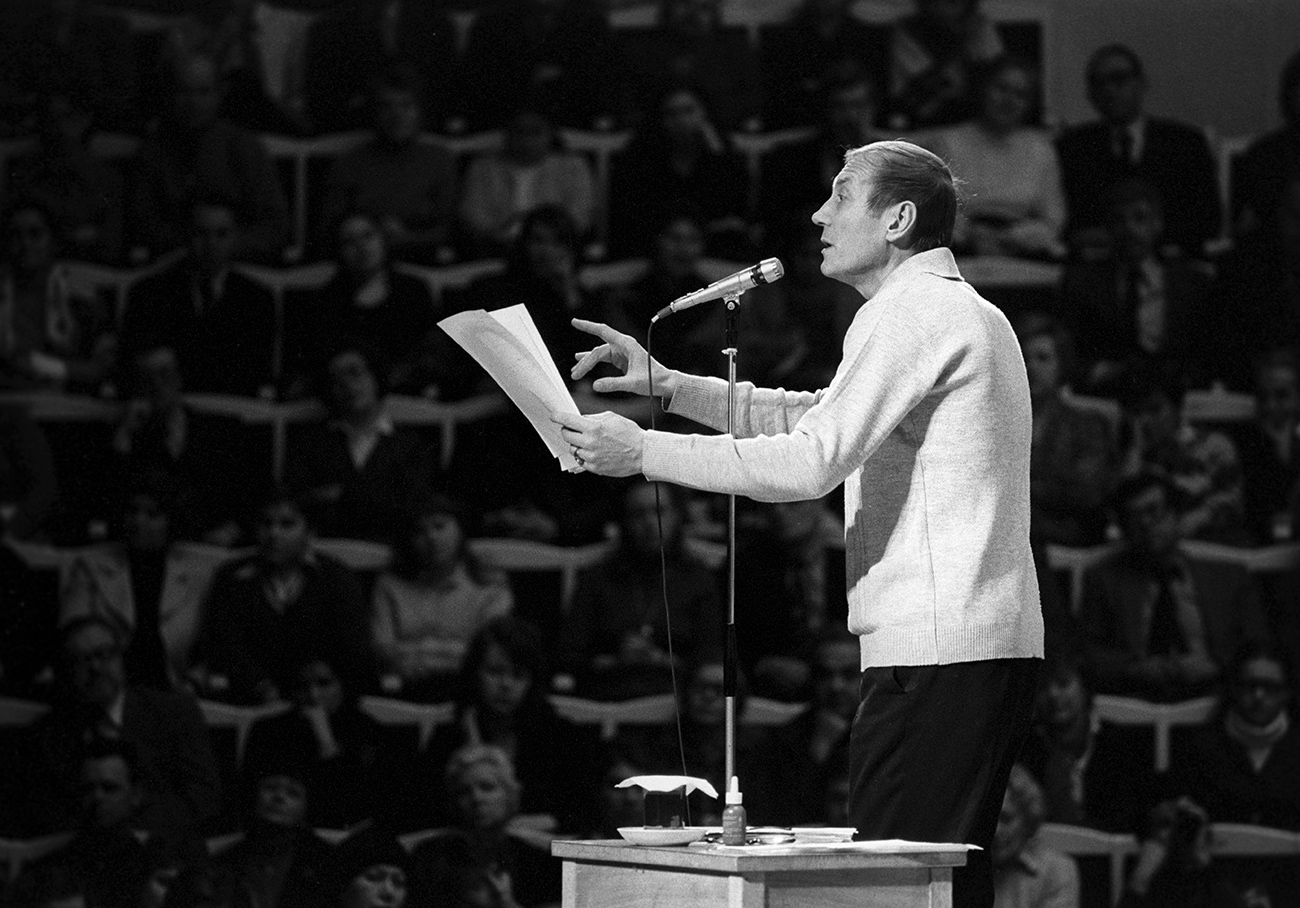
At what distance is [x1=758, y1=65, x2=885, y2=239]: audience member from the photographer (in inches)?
205

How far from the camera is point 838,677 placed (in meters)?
4.92

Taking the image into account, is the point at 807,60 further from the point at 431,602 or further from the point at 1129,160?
the point at 431,602

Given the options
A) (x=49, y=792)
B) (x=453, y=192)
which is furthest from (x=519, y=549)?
(x=49, y=792)

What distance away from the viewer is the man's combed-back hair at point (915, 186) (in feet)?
6.65

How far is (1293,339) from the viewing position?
523 centimetres

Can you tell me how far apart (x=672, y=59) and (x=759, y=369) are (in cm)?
103

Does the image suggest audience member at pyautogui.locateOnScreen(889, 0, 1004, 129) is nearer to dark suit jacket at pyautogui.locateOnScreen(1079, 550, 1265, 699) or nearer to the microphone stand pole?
dark suit jacket at pyautogui.locateOnScreen(1079, 550, 1265, 699)

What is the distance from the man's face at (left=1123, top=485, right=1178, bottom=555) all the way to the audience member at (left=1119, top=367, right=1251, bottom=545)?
0.03 m

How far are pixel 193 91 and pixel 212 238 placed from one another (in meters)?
0.47

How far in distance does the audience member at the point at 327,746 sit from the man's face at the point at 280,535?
12.5 inches

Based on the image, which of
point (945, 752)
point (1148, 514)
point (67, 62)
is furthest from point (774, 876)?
point (67, 62)

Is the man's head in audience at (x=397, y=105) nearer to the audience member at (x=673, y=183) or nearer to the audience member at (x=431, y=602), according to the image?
the audience member at (x=673, y=183)

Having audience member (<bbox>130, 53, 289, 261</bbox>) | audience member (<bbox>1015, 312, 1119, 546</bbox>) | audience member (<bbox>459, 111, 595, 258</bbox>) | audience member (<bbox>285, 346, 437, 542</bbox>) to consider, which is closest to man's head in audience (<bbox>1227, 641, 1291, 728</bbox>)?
audience member (<bbox>1015, 312, 1119, 546</bbox>)

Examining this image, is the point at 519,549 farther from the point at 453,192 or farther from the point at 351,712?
the point at 453,192
